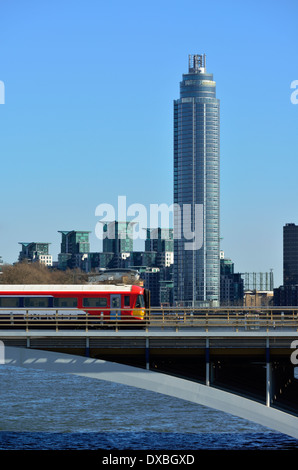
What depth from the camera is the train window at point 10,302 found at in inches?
2094

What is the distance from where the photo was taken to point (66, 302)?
5362cm

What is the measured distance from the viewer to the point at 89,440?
5372 centimetres

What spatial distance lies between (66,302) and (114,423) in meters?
12.6

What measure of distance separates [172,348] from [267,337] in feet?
15.6

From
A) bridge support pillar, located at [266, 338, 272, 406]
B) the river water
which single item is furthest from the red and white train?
bridge support pillar, located at [266, 338, 272, 406]

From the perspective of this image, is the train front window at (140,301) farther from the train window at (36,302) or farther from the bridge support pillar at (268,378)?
the bridge support pillar at (268,378)

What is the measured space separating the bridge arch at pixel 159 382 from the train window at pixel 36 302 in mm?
11112

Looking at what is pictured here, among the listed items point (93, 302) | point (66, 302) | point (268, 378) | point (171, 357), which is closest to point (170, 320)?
point (171, 357)

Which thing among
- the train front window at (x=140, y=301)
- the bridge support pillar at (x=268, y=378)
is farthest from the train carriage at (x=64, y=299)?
the bridge support pillar at (x=268, y=378)

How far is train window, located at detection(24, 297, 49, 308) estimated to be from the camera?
52.9 meters

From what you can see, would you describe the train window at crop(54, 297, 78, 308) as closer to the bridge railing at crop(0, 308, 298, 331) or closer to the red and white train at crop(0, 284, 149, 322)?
the red and white train at crop(0, 284, 149, 322)

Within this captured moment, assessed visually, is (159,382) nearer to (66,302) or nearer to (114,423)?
(66,302)
